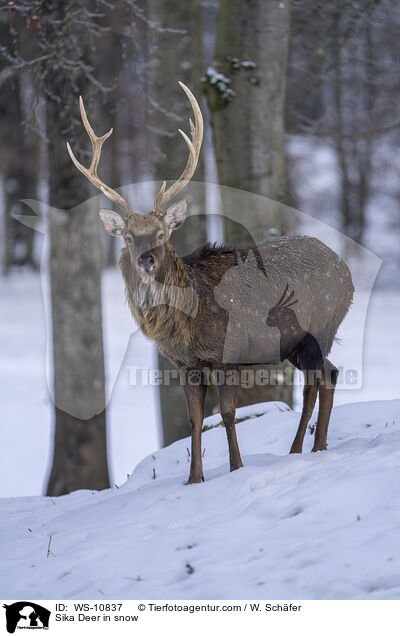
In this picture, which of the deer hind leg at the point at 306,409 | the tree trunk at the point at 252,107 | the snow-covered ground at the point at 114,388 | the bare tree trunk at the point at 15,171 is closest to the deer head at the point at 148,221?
the deer hind leg at the point at 306,409

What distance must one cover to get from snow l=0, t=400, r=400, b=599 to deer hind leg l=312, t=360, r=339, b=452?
0.17 metres

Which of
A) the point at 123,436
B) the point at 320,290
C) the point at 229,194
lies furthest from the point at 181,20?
the point at 123,436

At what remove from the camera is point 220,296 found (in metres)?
5.30

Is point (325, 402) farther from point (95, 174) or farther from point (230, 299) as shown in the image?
point (95, 174)

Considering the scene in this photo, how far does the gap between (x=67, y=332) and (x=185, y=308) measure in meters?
3.63

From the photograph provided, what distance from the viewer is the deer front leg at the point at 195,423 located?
530cm

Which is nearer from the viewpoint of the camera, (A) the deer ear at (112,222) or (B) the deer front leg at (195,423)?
(A) the deer ear at (112,222)

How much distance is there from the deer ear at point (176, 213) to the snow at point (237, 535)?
184cm

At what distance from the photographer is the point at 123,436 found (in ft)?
36.4

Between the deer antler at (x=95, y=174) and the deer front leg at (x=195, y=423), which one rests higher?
the deer antler at (x=95, y=174)

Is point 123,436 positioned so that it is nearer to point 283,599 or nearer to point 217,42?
point 217,42

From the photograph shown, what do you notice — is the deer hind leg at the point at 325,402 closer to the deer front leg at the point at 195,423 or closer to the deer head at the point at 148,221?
the deer front leg at the point at 195,423

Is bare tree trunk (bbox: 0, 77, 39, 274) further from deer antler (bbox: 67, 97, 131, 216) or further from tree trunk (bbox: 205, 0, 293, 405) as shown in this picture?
deer antler (bbox: 67, 97, 131, 216)

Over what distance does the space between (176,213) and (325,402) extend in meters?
1.85
